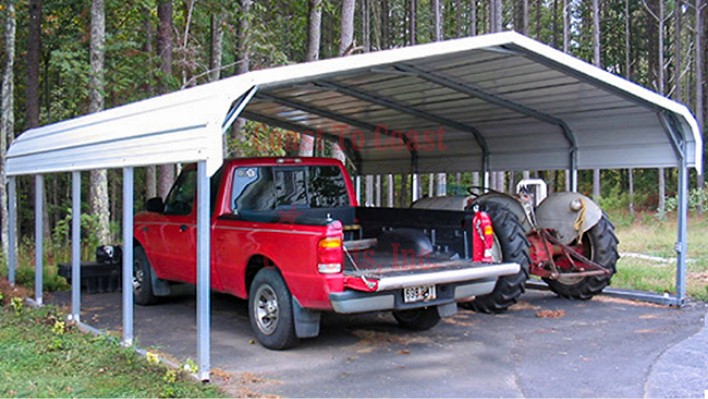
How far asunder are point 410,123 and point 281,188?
3.61m

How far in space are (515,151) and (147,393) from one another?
24.9ft

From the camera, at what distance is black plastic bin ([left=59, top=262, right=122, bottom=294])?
1062 cm

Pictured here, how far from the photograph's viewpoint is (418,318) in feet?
25.6

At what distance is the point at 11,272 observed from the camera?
10281 mm

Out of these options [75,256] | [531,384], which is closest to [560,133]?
[531,384]

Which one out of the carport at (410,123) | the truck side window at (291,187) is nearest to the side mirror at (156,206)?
the carport at (410,123)

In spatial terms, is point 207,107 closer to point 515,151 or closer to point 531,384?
point 531,384

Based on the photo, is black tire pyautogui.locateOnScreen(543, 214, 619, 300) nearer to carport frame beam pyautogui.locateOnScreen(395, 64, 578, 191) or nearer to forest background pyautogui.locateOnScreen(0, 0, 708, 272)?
carport frame beam pyautogui.locateOnScreen(395, 64, 578, 191)

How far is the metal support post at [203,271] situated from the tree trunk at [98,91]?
27.6 ft

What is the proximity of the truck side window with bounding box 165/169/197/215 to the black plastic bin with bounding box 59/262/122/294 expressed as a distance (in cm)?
247

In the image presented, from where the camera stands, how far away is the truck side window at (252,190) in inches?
310

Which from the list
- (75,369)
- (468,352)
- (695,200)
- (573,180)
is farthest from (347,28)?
(695,200)

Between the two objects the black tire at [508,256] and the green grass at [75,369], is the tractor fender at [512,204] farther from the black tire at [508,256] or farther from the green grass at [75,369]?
the green grass at [75,369]

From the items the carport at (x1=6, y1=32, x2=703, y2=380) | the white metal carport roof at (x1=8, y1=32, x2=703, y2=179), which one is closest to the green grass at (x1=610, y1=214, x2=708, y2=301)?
the carport at (x1=6, y1=32, x2=703, y2=380)
